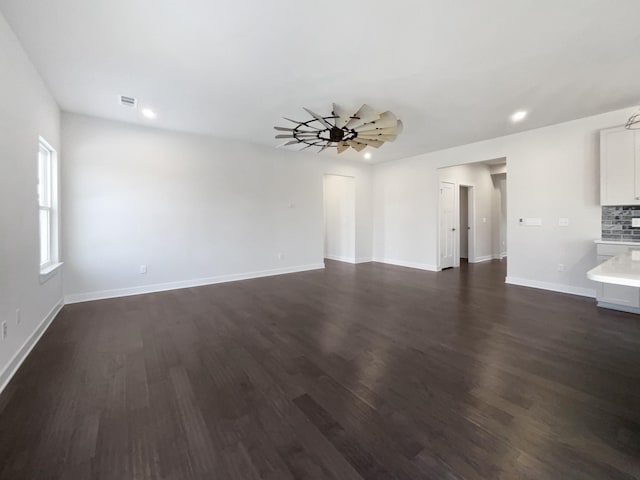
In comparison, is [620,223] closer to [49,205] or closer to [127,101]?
[127,101]

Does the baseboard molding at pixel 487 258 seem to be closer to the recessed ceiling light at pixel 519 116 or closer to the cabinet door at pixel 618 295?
the cabinet door at pixel 618 295

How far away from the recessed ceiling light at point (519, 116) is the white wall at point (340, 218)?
3806 mm

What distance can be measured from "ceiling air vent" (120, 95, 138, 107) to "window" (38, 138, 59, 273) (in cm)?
103

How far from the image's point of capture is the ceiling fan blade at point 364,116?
3.01 m

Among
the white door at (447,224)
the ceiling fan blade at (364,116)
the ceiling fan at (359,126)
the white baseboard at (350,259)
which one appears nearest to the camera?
the ceiling fan blade at (364,116)

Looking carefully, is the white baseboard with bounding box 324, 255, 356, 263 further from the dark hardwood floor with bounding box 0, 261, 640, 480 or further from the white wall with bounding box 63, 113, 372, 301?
the dark hardwood floor with bounding box 0, 261, 640, 480

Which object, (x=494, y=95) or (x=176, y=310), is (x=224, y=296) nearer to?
(x=176, y=310)

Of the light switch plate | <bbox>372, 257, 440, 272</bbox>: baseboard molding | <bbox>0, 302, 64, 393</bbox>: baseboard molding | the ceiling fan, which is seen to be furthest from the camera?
<bbox>372, 257, 440, 272</bbox>: baseboard molding

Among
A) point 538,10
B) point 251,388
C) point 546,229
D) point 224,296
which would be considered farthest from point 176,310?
point 546,229

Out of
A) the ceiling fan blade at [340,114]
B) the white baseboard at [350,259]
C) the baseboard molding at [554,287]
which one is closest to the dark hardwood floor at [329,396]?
the baseboard molding at [554,287]

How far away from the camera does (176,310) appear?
3.67 metres

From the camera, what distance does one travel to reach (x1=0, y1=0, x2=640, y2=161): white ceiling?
2.03m

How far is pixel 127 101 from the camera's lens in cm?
353

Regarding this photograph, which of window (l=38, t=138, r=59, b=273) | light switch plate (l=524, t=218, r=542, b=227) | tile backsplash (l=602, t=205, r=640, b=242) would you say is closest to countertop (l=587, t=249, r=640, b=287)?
tile backsplash (l=602, t=205, r=640, b=242)
